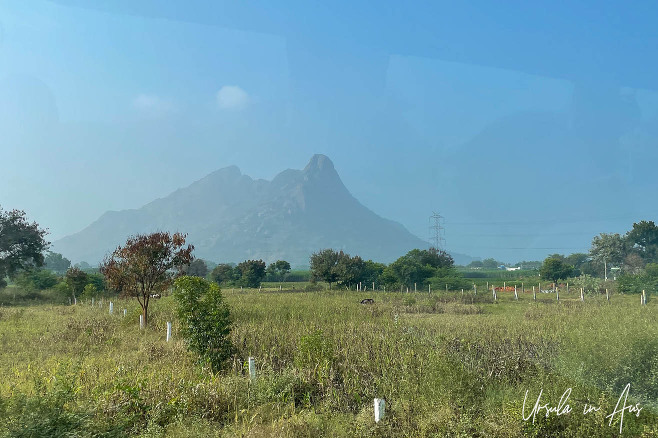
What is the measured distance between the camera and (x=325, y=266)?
148 ft

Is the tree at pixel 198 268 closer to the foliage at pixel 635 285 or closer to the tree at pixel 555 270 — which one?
the tree at pixel 555 270

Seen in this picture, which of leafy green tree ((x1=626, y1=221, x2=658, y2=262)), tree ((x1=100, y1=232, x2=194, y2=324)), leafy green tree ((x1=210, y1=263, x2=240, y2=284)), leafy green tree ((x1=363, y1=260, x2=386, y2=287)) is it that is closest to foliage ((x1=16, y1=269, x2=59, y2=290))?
leafy green tree ((x1=210, y1=263, x2=240, y2=284))

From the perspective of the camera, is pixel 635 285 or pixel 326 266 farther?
pixel 326 266

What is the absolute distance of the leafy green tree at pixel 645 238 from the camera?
76.9 metres

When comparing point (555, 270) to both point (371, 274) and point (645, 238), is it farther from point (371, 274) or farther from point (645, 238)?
point (645, 238)

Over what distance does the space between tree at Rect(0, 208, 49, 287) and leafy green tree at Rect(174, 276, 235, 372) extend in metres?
42.1

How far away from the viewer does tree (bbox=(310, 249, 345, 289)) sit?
4506cm

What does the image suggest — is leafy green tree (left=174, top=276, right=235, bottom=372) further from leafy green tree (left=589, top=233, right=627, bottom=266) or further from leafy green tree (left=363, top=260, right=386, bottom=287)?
leafy green tree (left=589, top=233, right=627, bottom=266)

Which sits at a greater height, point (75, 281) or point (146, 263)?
point (146, 263)

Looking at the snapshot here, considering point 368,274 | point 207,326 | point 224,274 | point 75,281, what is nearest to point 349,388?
point 207,326

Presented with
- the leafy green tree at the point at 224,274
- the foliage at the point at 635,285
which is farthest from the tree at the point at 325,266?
the foliage at the point at 635,285

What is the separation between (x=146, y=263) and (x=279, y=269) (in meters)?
58.9

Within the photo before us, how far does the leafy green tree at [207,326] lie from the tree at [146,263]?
640 cm

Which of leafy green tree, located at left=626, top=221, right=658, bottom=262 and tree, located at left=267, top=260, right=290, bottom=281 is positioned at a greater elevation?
leafy green tree, located at left=626, top=221, right=658, bottom=262
